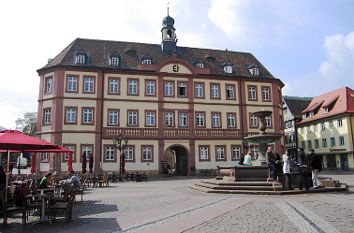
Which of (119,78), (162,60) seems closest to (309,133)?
(162,60)

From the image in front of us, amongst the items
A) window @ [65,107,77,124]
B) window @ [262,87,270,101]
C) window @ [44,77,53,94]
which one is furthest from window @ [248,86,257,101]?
window @ [44,77,53,94]

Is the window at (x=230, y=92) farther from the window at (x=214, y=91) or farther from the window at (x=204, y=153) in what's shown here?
the window at (x=204, y=153)

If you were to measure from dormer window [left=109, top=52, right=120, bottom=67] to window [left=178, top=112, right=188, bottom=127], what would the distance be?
8.73 metres

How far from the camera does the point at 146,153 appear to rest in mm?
34594

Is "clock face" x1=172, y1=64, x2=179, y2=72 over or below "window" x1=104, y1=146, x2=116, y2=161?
over

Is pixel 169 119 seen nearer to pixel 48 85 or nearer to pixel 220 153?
pixel 220 153

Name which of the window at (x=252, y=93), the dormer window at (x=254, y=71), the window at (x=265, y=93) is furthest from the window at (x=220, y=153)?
the dormer window at (x=254, y=71)

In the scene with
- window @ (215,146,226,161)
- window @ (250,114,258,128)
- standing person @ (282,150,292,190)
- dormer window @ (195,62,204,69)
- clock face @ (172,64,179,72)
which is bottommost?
standing person @ (282,150,292,190)

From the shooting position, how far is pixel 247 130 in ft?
124

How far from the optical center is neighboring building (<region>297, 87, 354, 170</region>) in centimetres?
4544

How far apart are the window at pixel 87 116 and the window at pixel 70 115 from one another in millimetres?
864

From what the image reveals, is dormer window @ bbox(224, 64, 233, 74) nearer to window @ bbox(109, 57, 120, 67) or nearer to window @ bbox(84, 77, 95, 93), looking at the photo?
window @ bbox(109, 57, 120, 67)

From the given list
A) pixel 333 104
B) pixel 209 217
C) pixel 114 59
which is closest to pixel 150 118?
pixel 114 59

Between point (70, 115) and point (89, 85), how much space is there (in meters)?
3.63
